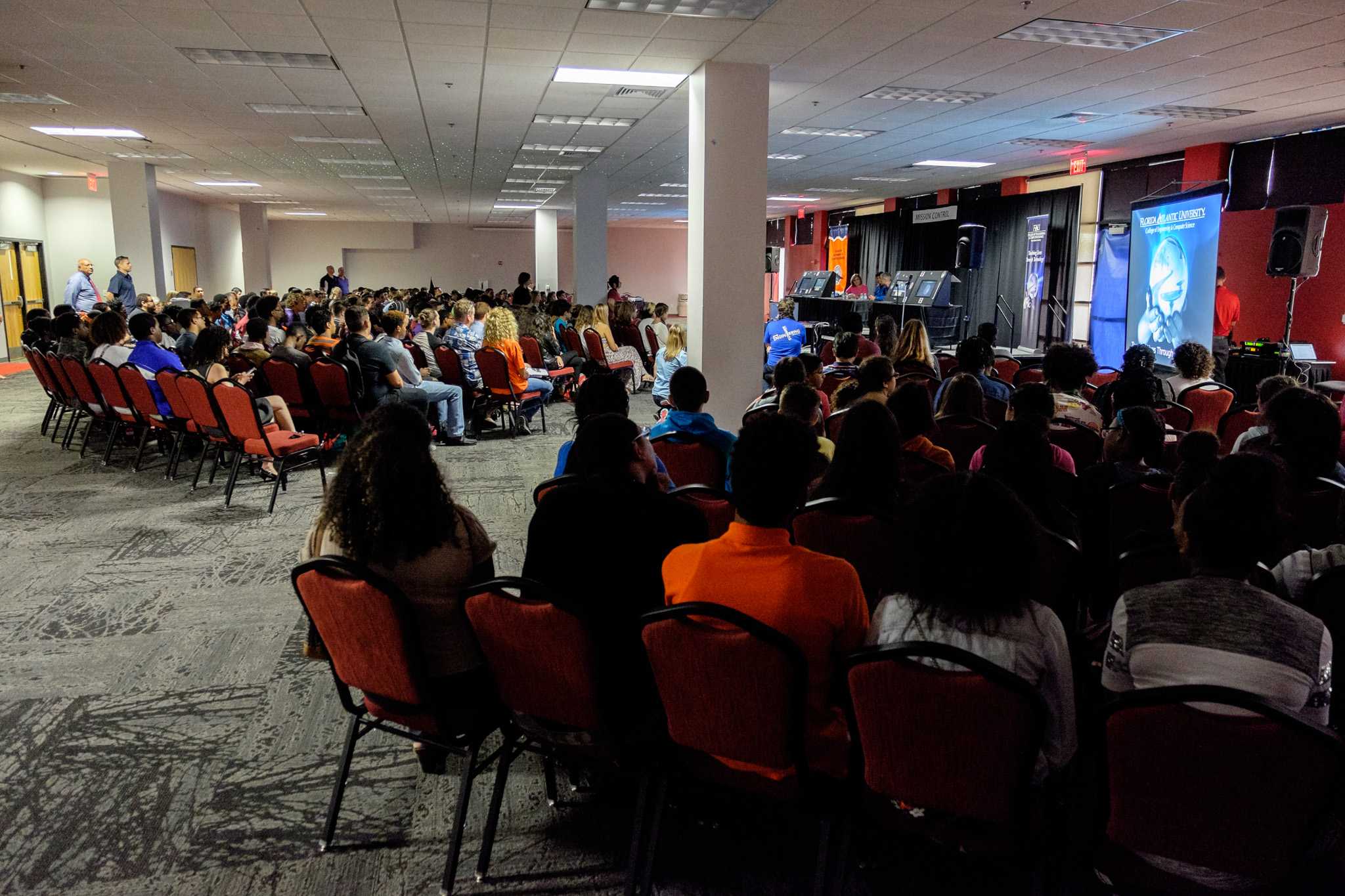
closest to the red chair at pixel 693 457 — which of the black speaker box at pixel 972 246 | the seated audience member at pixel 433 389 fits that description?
the seated audience member at pixel 433 389

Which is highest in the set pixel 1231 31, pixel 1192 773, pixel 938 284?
pixel 1231 31

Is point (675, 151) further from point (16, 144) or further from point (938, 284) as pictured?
point (16, 144)

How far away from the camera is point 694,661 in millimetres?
1701

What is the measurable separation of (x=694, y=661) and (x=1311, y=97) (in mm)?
9652

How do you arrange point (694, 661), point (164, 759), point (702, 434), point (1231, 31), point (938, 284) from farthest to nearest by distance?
1. point (938, 284)
2. point (1231, 31)
3. point (702, 434)
4. point (164, 759)
5. point (694, 661)

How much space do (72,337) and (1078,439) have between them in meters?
8.71

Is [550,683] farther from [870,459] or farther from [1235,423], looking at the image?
[1235,423]

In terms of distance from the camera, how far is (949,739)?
1.52 m

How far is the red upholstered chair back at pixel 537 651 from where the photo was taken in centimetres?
181

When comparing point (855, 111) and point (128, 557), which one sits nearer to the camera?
point (128, 557)

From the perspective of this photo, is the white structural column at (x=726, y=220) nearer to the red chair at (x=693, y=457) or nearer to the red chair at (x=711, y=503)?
the red chair at (x=693, y=457)

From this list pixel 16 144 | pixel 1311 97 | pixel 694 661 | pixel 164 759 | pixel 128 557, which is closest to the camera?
pixel 694 661

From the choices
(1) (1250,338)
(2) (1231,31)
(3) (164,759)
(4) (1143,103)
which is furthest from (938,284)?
(3) (164,759)

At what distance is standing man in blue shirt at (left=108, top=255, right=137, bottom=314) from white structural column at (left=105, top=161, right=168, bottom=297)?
1.32 m
